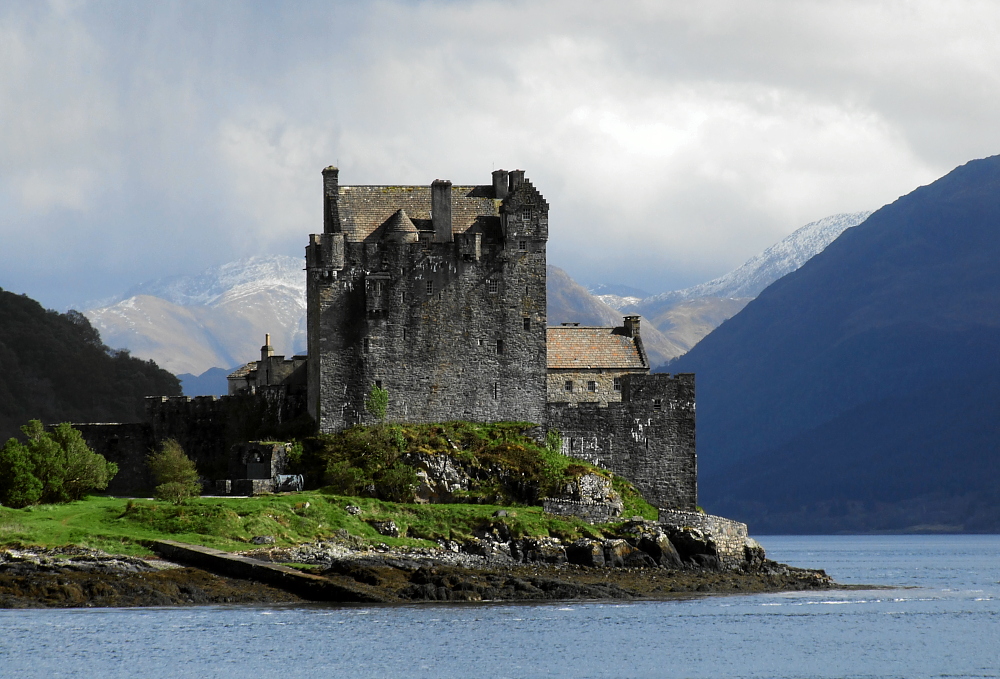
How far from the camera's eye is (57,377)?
439 ft

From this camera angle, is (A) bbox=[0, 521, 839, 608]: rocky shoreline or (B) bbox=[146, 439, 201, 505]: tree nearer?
(A) bbox=[0, 521, 839, 608]: rocky shoreline

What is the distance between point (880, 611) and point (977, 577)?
38.7 m

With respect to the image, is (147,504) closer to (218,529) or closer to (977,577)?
(218,529)

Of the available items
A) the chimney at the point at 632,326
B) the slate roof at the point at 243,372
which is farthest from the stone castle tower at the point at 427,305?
the slate roof at the point at 243,372

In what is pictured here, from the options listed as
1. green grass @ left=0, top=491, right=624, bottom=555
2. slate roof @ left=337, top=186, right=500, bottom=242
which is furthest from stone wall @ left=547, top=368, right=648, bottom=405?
green grass @ left=0, top=491, right=624, bottom=555

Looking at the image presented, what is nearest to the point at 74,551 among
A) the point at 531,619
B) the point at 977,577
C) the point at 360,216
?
the point at 531,619

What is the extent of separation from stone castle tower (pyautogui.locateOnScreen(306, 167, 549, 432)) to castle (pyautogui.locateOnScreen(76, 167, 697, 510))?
0.06 m

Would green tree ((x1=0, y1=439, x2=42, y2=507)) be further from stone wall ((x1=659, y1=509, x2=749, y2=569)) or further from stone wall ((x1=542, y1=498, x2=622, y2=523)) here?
stone wall ((x1=659, y1=509, x2=749, y2=569))

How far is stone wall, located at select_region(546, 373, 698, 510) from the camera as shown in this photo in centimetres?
8031

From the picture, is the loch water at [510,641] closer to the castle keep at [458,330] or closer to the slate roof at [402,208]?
the castle keep at [458,330]

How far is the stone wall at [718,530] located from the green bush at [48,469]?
29.4 m

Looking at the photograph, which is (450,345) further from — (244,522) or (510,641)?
(510,641)

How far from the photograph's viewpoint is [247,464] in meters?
76.3

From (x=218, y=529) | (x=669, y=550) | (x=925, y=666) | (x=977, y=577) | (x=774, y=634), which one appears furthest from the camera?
(x=977, y=577)
